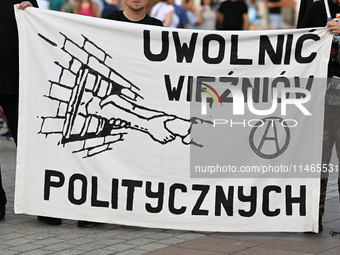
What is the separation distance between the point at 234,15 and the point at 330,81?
9.28 m

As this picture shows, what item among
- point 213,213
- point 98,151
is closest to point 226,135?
point 213,213

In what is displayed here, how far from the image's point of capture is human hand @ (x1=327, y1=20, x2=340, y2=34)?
16.0 feet

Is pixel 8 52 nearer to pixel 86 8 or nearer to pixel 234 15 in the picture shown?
pixel 86 8

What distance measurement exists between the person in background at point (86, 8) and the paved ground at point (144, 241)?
8032 mm

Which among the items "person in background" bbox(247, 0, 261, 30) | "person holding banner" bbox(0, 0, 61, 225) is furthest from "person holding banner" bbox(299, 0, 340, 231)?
"person in background" bbox(247, 0, 261, 30)

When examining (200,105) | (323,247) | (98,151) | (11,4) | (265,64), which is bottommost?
(323,247)

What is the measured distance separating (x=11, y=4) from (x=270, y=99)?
7.47 feet

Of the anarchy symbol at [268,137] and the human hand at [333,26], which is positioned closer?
the human hand at [333,26]

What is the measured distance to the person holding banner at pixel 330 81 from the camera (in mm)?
4996

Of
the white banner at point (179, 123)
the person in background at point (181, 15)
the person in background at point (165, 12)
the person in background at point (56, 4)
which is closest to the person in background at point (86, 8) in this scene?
the person in background at point (56, 4)

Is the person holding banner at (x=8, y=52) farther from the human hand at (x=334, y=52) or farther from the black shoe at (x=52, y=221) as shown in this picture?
the human hand at (x=334, y=52)

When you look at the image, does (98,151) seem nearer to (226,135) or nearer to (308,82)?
(226,135)

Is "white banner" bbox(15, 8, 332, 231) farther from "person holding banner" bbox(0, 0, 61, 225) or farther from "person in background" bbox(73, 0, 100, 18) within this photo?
"person in background" bbox(73, 0, 100, 18)

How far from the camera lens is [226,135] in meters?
5.08
